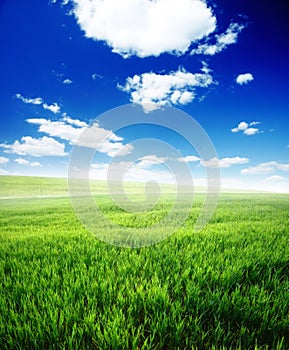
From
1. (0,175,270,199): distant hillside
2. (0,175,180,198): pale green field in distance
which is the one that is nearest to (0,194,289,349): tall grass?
(0,175,270,199): distant hillside

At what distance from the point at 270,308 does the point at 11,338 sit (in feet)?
8.88

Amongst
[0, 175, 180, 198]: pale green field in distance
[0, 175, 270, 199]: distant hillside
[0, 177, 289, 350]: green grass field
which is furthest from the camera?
[0, 175, 270, 199]: distant hillside

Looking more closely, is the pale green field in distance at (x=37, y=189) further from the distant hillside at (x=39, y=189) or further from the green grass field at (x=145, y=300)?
the green grass field at (x=145, y=300)

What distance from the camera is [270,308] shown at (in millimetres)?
2572

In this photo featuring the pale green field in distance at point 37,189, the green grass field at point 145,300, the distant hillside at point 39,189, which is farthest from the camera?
the distant hillside at point 39,189

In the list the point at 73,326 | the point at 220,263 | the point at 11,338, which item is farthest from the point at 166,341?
the point at 220,263

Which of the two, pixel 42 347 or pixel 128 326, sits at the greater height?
pixel 128 326

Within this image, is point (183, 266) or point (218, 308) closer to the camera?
point (218, 308)

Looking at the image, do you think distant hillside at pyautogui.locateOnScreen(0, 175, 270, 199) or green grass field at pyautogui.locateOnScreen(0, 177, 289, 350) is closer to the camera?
green grass field at pyautogui.locateOnScreen(0, 177, 289, 350)

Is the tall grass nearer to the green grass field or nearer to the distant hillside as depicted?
the green grass field

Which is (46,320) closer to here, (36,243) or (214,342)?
(214,342)

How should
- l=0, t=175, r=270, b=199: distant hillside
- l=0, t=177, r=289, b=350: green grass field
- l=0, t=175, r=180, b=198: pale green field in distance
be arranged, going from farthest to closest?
l=0, t=175, r=270, b=199: distant hillside < l=0, t=175, r=180, b=198: pale green field in distance < l=0, t=177, r=289, b=350: green grass field

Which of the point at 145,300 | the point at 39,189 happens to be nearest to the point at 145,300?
the point at 145,300

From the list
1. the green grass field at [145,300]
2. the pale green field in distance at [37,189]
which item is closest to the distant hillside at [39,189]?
the pale green field in distance at [37,189]
